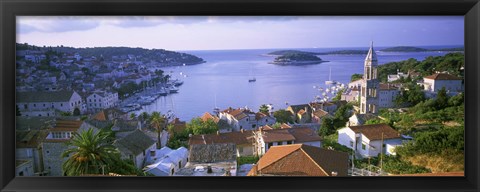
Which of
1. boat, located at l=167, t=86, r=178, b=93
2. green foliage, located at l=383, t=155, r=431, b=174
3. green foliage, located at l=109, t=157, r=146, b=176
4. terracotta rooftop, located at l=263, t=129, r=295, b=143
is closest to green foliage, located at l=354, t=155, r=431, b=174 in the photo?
green foliage, located at l=383, t=155, r=431, b=174

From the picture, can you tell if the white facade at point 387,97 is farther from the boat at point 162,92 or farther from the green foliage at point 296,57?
the boat at point 162,92

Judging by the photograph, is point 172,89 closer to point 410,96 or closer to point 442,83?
point 410,96

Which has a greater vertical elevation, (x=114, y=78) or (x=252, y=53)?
(x=252, y=53)

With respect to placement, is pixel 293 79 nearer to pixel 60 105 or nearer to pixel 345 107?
pixel 345 107

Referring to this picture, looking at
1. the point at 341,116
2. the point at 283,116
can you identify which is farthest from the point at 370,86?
the point at 283,116

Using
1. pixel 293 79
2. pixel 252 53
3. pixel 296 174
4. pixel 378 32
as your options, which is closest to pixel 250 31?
pixel 252 53

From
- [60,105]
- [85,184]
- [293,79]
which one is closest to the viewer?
[85,184]
